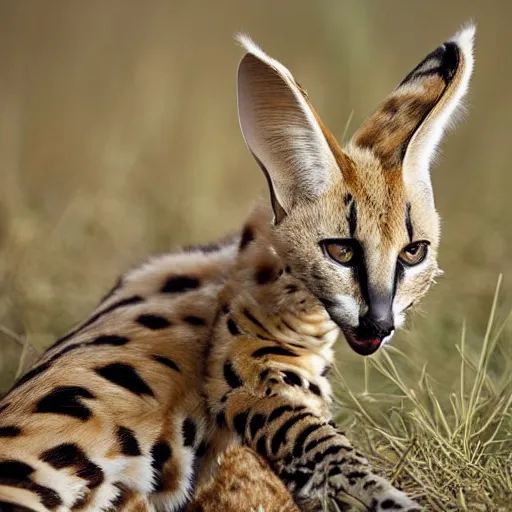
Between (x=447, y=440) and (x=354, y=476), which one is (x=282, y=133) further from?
(x=447, y=440)

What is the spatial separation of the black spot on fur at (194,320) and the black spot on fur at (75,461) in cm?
56

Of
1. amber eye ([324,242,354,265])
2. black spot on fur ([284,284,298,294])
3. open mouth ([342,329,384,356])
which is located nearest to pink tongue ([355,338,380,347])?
open mouth ([342,329,384,356])

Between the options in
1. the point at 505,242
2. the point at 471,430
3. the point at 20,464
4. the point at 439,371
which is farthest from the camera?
the point at 505,242

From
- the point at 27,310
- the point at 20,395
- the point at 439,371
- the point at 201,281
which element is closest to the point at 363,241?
the point at 201,281

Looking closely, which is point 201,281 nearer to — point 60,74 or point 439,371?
point 439,371

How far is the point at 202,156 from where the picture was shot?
745cm

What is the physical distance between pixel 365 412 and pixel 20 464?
1227 mm

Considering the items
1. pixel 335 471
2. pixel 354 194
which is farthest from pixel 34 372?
pixel 354 194

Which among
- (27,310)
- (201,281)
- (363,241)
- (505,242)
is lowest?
(27,310)

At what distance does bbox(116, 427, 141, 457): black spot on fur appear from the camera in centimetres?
353

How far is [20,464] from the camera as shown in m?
3.38

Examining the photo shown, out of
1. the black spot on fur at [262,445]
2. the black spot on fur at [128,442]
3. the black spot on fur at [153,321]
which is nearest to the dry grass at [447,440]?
the black spot on fur at [262,445]

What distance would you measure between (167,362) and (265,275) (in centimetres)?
36

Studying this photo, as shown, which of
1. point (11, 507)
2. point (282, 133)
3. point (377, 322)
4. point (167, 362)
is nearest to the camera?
point (11, 507)
